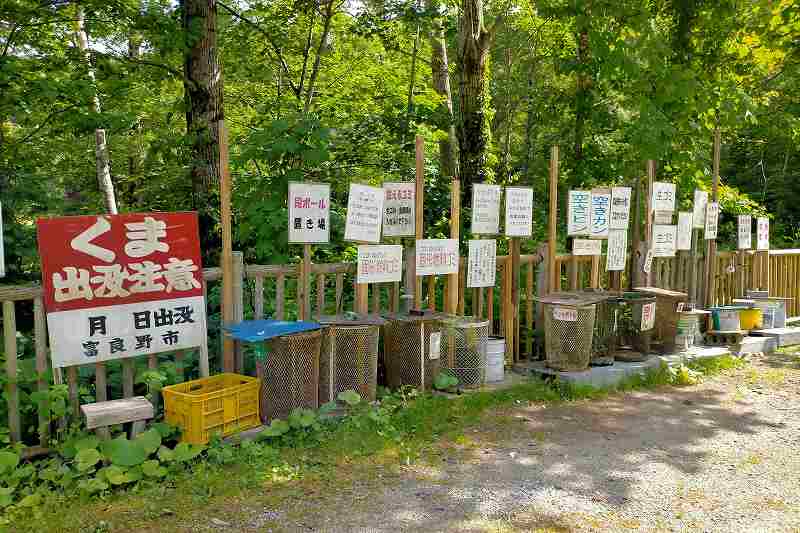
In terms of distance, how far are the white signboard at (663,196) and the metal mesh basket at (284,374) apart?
592 cm

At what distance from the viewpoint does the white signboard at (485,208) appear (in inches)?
307

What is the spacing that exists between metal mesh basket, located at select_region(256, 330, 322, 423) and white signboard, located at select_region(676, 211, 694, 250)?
641 cm

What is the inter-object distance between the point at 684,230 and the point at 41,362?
856 cm

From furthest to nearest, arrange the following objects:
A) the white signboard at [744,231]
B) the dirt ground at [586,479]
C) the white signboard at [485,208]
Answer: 1. the white signboard at [744,231]
2. the white signboard at [485,208]
3. the dirt ground at [586,479]

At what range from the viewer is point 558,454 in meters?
5.82

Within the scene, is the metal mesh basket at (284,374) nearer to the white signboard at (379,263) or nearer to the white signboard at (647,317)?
the white signboard at (379,263)

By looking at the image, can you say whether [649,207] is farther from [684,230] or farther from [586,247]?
[586,247]

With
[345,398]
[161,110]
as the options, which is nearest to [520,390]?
[345,398]

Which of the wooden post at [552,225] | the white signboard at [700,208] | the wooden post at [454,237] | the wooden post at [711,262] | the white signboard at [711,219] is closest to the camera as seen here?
the wooden post at [454,237]

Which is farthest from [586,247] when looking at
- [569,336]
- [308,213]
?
[308,213]

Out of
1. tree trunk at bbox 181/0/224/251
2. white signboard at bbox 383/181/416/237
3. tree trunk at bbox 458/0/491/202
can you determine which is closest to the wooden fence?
white signboard at bbox 383/181/416/237

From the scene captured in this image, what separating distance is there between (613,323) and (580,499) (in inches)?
156

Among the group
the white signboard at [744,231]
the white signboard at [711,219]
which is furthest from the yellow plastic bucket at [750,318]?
the white signboard at [711,219]

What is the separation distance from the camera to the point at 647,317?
28.6ft
